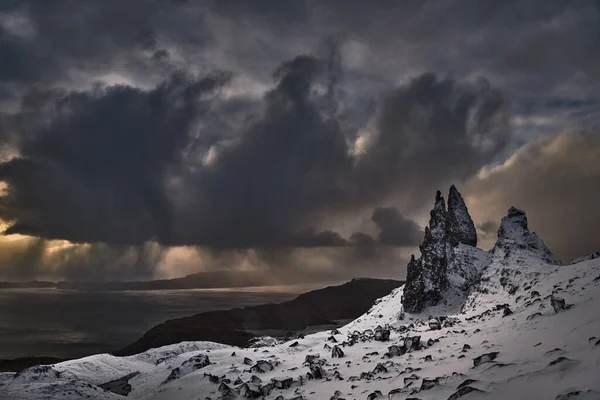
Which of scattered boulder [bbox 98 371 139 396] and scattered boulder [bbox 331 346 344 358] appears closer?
scattered boulder [bbox 331 346 344 358]

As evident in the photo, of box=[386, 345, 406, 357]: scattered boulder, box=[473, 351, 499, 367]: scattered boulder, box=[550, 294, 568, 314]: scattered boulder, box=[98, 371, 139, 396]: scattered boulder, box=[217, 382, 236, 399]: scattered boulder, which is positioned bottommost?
box=[98, 371, 139, 396]: scattered boulder

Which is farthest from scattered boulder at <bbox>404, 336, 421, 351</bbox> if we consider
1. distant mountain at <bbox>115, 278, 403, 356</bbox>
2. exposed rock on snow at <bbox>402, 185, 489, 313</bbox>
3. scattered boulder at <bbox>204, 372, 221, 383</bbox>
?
distant mountain at <bbox>115, 278, 403, 356</bbox>

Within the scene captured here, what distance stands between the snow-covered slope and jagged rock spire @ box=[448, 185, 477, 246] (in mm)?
20443

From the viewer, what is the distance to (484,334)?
71.0ft

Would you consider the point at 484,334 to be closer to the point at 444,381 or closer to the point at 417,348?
the point at 417,348

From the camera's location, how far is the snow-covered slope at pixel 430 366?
10340 mm

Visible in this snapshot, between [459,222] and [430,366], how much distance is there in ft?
167

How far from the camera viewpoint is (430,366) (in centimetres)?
1758

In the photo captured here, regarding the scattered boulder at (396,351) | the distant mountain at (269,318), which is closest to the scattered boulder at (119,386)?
the scattered boulder at (396,351)

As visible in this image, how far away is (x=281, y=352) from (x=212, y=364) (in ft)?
19.6

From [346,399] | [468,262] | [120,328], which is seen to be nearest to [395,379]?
[346,399]

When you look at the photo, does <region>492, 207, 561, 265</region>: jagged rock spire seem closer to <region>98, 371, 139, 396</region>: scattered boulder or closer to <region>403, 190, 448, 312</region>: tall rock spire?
<region>403, 190, 448, 312</region>: tall rock spire

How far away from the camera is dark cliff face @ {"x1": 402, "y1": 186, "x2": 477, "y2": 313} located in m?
55.8

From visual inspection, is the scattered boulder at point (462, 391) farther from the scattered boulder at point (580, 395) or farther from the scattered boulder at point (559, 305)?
the scattered boulder at point (559, 305)
